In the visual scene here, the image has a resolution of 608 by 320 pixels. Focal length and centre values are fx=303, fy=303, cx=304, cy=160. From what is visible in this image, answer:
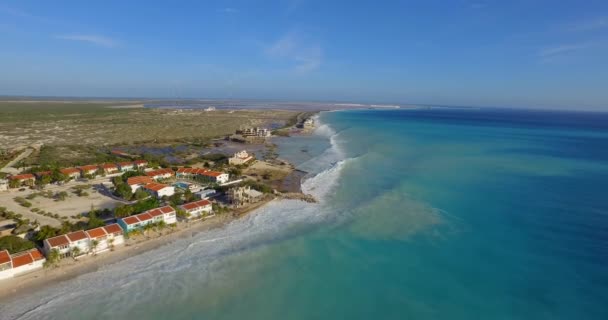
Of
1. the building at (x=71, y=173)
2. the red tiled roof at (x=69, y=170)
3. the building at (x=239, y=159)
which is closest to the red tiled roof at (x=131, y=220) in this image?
the building at (x=71, y=173)

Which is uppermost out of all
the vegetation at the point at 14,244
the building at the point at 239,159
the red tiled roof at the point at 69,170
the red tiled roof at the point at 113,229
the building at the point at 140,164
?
the building at the point at 239,159

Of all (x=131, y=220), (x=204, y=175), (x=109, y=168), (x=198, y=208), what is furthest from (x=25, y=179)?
(x=198, y=208)

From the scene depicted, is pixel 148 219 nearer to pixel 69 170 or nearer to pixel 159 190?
pixel 159 190

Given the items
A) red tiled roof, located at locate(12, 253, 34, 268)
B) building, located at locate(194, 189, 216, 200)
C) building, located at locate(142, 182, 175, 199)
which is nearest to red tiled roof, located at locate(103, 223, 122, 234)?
red tiled roof, located at locate(12, 253, 34, 268)

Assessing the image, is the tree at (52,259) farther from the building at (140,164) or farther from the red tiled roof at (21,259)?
the building at (140,164)

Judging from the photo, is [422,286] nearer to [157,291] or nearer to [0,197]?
[157,291]

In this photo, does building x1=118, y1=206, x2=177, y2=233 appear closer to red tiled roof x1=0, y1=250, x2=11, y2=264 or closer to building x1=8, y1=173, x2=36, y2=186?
red tiled roof x1=0, y1=250, x2=11, y2=264
